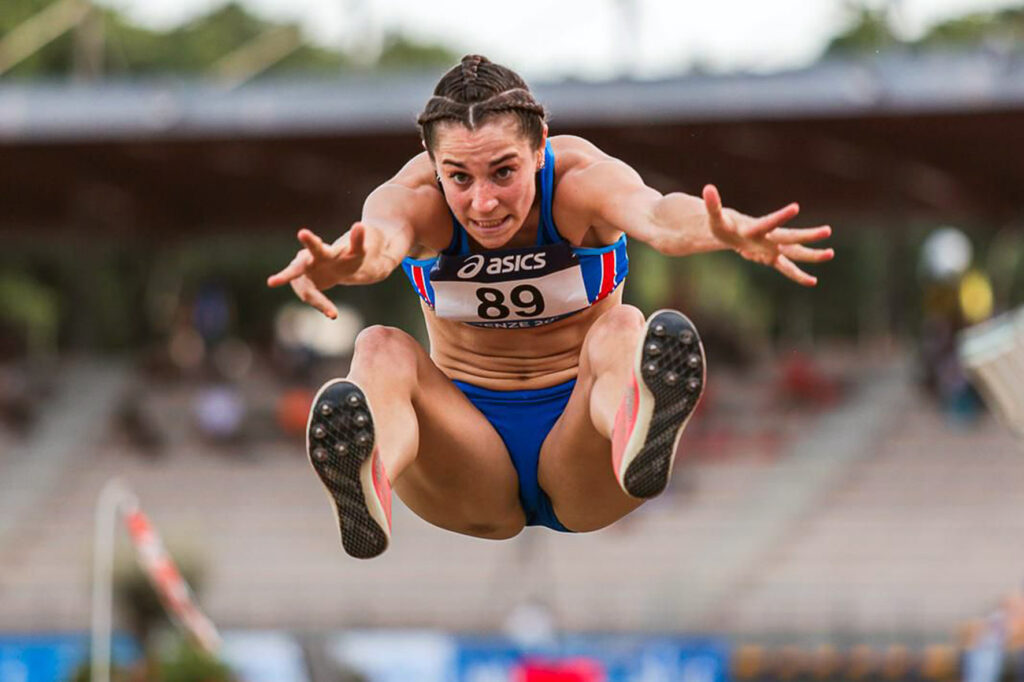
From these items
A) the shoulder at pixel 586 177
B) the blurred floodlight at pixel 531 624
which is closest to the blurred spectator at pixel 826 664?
the blurred floodlight at pixel 531 624

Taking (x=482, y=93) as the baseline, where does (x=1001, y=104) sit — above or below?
above

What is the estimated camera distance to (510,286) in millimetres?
6203

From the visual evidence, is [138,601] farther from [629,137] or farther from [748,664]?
[629,137]

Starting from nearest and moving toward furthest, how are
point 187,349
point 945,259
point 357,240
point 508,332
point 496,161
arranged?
point 357,240 → point 496,161 → point 508,332 → point 945,259 → point 187,349

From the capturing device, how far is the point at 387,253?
5699 mm

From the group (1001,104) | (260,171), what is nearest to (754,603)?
(1001,104)

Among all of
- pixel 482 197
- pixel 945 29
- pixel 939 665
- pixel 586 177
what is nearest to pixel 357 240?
pixel 482 197

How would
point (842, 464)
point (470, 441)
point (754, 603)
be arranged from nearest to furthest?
point (470, 441), point (754, 603), point (842, 464)

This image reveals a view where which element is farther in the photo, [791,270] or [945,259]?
[945,259]

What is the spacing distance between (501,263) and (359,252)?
81 cm

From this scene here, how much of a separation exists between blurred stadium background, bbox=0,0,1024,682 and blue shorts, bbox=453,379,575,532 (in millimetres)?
7726

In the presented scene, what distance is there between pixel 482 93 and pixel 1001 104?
55.6 ft

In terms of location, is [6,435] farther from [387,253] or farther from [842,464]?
[387,253]

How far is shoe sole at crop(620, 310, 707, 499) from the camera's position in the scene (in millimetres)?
5492
